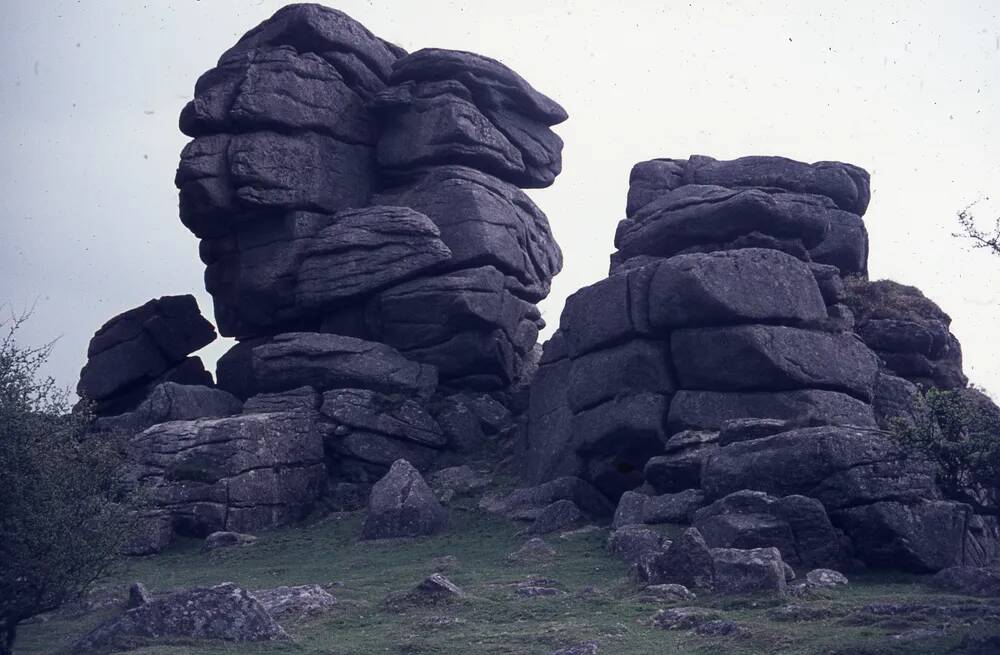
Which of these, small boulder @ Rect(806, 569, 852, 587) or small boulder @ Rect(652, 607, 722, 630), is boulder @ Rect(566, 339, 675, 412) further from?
small boulder @ Rect(652, 607, 722, 630)

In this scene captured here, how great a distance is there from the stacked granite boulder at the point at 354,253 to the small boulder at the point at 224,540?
400cm

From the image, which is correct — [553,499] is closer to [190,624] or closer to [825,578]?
[825,578]

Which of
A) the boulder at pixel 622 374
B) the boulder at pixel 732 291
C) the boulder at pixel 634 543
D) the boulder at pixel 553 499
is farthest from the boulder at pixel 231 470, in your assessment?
the boulder at pixel 634 543

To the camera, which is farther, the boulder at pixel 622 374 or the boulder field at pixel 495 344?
the boulder at pixel 622 374

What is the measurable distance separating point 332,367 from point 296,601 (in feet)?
82.4

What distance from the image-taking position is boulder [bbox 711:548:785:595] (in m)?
26.8

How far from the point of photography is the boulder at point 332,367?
5328 centimetres

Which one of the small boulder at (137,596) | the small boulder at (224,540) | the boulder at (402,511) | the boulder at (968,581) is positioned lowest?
the boulder at (968,581)

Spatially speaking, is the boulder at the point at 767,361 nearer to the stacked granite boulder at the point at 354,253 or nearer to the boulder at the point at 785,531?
the boulder at the point at 785,531

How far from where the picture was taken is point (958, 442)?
99.7 ft

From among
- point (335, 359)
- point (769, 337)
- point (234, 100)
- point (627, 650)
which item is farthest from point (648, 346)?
point (234, 100)

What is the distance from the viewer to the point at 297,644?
24.4 m

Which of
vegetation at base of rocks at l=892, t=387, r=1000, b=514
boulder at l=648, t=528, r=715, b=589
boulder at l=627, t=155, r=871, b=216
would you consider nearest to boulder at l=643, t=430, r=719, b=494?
vegetation at base of rocks at l=892, t=387, r=1000, b=514

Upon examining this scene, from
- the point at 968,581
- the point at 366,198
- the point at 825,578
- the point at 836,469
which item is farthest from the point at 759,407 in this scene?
the point at 366,198
